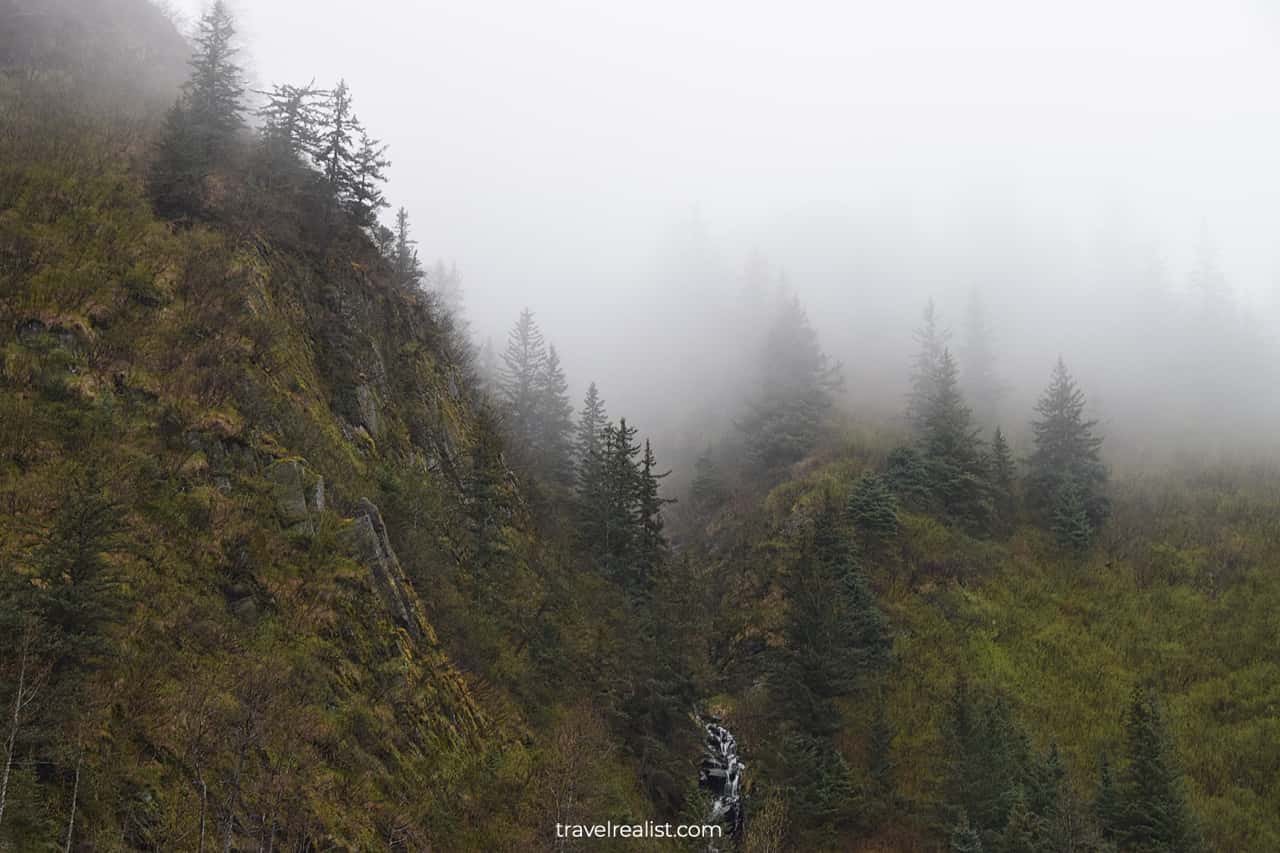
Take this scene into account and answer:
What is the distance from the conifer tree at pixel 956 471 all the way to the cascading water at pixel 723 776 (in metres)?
23.0

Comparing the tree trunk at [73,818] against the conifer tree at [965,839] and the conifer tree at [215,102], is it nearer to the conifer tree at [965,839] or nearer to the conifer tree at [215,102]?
the conifer tree at [965,839]

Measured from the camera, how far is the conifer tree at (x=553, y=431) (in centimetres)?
5775

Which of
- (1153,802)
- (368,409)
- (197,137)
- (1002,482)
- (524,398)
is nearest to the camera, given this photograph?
(1153,802)

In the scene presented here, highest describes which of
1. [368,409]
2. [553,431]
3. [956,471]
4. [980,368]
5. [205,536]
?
[980,368]

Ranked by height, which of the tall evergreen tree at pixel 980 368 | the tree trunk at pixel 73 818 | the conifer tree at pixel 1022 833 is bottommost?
the conifer tree at pixel 1022 833

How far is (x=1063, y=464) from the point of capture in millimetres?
52406

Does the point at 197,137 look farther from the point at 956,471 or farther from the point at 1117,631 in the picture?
the point at 1117,631

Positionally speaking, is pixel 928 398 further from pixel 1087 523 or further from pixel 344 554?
pixel 344 554

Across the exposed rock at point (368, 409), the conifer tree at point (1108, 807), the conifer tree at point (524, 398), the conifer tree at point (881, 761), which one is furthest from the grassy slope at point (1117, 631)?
the exposed rock at point (368, 409)

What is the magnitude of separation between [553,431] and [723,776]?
3488 centimetres

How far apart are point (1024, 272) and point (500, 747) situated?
95.8 metres

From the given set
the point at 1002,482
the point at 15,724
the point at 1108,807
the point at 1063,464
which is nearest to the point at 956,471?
the point at 1002,482

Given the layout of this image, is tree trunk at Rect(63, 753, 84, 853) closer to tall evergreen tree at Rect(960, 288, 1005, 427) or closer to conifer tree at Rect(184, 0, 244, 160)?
conifer tree at Rect(184, 0, 244, 160)

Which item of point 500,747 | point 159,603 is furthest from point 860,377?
point 159,603
